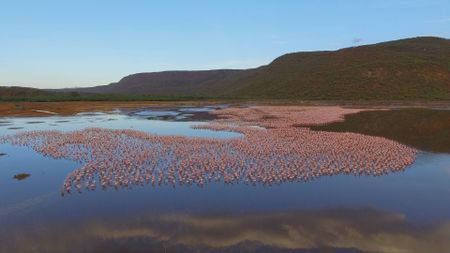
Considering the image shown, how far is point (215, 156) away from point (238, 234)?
1178 cm

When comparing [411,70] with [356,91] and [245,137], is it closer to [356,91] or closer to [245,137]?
[356,91]

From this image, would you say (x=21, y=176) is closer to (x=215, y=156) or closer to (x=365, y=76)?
(x=215, y=156)

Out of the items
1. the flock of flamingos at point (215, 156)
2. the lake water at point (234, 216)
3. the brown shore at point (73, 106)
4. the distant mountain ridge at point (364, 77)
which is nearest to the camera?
the lake water at point (234, 216)

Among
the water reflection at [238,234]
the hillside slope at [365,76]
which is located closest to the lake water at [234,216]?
the water reflection at [238,234]

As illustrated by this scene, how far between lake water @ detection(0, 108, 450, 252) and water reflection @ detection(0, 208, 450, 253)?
1.2 inches

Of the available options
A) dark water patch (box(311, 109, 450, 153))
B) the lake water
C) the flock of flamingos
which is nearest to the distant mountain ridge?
dark water patch (box(311, 109, 450, 153))

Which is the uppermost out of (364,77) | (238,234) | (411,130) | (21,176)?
(364,77)

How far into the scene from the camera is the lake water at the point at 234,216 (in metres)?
12.2

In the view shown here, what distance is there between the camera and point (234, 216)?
14.6 metres

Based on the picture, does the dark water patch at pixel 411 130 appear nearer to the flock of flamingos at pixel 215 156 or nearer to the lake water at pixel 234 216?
the flock of flamingos at pixel 215 156

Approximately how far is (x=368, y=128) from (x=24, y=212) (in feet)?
111

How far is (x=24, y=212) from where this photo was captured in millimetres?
15289

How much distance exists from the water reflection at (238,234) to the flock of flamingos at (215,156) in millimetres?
4848

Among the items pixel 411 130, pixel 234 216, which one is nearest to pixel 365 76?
pixel 411 130
